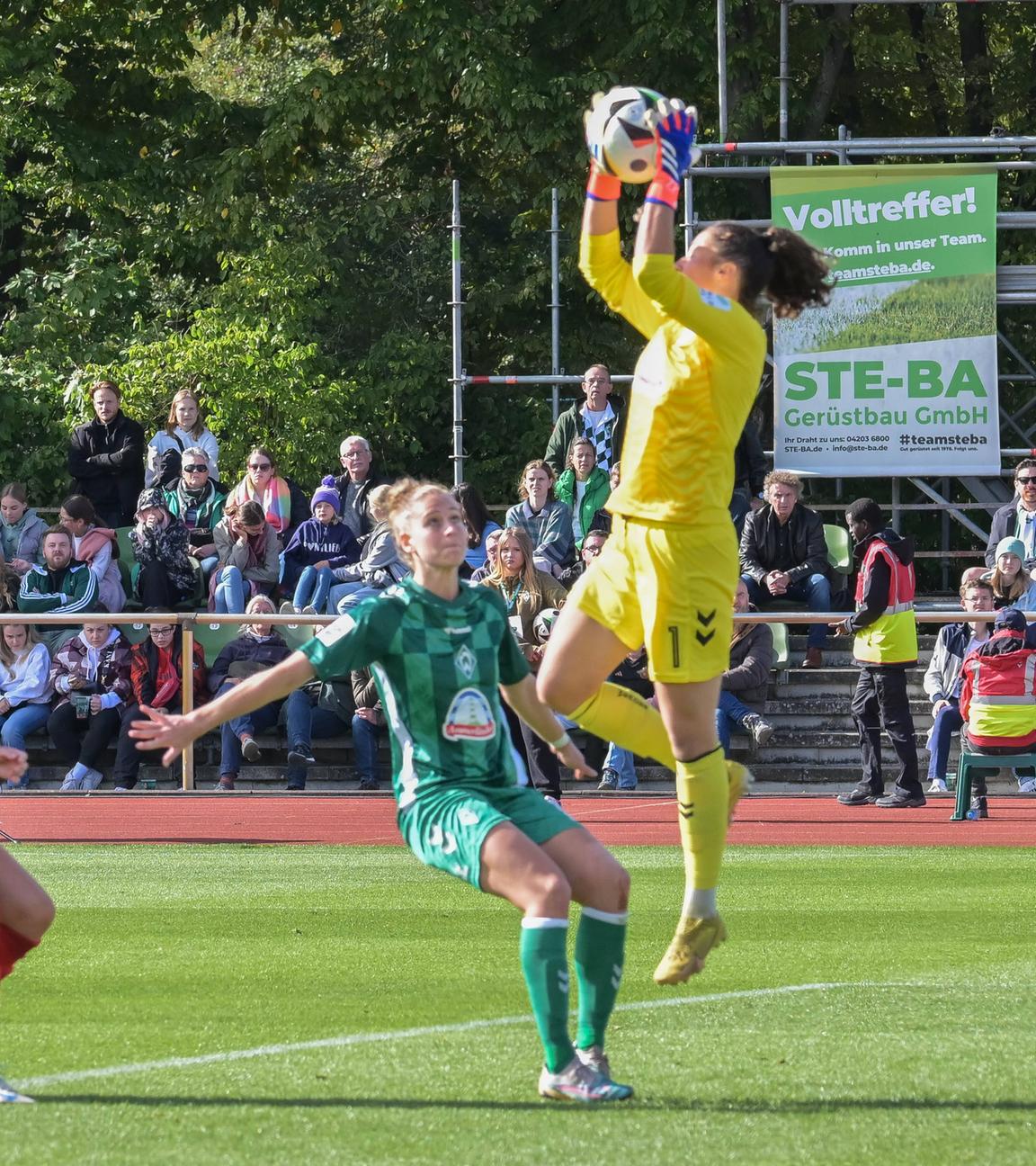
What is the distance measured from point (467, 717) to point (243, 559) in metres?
11.4

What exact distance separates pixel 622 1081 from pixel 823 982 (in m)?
1.96

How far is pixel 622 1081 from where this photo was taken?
5.31 m

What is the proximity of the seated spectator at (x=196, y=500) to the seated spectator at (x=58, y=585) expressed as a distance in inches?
A: 41.6

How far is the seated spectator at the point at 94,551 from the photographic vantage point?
53.6 feet

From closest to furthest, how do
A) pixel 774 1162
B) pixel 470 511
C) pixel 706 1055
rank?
pixel 774 1162 < pixel 706 1055 < pixel 470 511

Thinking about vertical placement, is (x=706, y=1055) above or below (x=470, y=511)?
below

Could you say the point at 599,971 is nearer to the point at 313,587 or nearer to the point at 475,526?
the point at 475,526

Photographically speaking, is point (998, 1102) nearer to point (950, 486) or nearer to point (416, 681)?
point (416, 681)

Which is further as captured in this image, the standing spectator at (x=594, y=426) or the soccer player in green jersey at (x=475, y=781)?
the standing spectator at (x=594, y=426)

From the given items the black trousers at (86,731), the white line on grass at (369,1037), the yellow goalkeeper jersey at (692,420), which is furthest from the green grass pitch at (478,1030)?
the black trousers at (86,731)

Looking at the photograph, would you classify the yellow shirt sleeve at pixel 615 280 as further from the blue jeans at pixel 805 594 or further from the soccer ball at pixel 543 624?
the blue jeans at pixel 805 594

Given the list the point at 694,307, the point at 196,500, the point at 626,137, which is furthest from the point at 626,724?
the point at 196,500

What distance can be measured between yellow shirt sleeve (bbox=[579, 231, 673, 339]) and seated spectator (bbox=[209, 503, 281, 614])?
33.1ft

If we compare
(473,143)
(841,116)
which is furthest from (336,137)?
(841,116)
